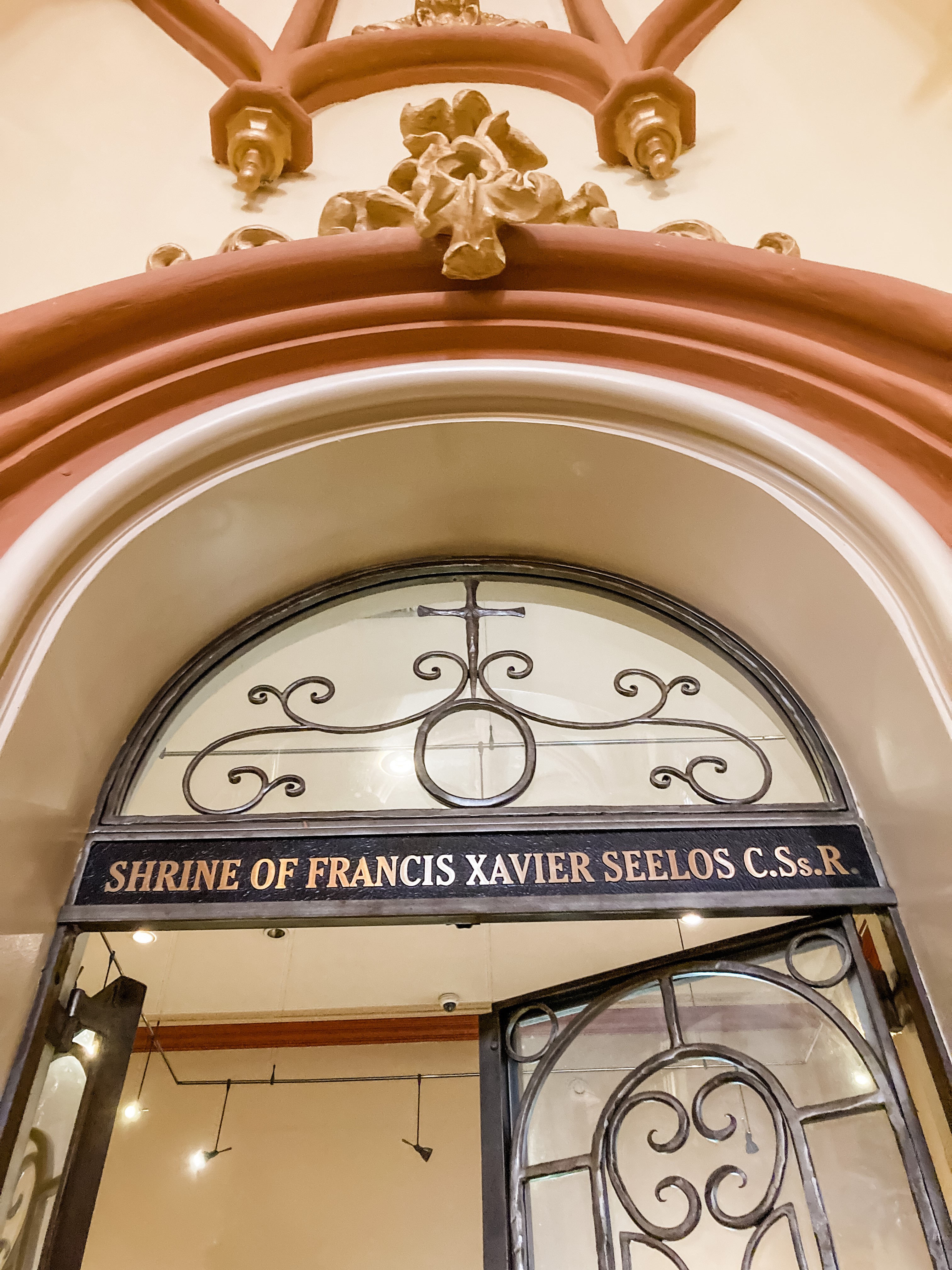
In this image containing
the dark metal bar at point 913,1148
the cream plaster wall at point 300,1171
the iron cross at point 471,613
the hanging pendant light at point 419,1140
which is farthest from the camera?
the hanging pendant light at point 419,1140

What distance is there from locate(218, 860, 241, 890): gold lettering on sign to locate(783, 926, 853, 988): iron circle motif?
126 centimetres

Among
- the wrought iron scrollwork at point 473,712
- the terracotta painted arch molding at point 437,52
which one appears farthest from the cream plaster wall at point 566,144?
the wrought iron scrollwork at point 473,712

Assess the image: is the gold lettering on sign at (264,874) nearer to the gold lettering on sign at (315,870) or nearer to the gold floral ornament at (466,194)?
the gold lettering on sign at (315,870)

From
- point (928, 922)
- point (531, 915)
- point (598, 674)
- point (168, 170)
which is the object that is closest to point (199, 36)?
point (168, 170)

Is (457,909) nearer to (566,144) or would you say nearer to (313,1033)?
(566,144)

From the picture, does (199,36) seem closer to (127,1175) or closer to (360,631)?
(360,631)

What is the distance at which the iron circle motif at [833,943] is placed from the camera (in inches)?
73.6

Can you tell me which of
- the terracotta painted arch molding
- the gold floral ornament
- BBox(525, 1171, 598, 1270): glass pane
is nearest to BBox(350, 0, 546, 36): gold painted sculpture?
the terracotta painted arch molding

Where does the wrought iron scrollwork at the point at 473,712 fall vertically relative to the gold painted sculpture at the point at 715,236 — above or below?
below

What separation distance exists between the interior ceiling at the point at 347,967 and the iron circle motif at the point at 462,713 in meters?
2.32

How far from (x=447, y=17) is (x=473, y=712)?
126 inches

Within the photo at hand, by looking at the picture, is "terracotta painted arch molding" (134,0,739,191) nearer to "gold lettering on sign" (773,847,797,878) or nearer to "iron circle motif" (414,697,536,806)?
"iron circle motif" (414,697,536,806)

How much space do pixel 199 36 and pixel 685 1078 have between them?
4121mm

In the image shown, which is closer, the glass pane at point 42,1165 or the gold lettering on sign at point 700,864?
the glass pane at point 42,1165
